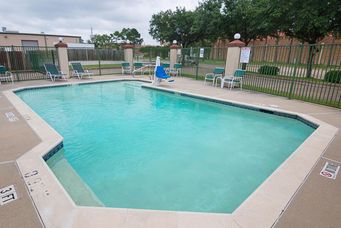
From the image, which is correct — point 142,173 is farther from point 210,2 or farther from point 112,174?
point 210,2

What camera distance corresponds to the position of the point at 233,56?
9.76 m

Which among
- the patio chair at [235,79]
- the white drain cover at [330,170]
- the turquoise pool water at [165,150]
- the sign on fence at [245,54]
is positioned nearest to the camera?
the white drain cover at [330,170]

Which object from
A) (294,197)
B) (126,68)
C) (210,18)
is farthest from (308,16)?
(294,197)

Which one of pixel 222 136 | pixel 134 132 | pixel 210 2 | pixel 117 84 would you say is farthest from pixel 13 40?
pixel 222 136

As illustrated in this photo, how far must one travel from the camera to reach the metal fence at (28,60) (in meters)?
12.4

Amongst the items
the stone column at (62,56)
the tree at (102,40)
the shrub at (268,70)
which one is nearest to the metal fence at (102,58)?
the stone column at (62,56)

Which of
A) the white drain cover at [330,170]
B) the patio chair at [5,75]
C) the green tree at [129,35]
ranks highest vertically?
the green tree at [129,35]

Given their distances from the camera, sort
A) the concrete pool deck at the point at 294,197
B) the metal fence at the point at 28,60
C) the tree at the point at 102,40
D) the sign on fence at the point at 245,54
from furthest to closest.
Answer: the tree at the point at 102,40
the metal fence at the point at 28,60
the sign on fence at the point at 245,54
the concrete pool deck at the point at 294,197

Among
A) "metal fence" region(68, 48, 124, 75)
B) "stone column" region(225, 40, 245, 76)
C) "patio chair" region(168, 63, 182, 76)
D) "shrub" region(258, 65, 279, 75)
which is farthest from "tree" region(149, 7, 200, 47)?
"shrub" region(258, 65, 279, 75)

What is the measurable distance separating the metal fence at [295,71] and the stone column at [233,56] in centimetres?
58

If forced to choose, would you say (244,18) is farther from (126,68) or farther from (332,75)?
(332,75)

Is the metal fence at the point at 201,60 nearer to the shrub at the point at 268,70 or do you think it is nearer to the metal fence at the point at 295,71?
the metal fence at the point at 295,71

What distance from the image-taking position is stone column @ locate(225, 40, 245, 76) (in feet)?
31.3

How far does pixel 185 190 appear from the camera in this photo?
3.26 meters
